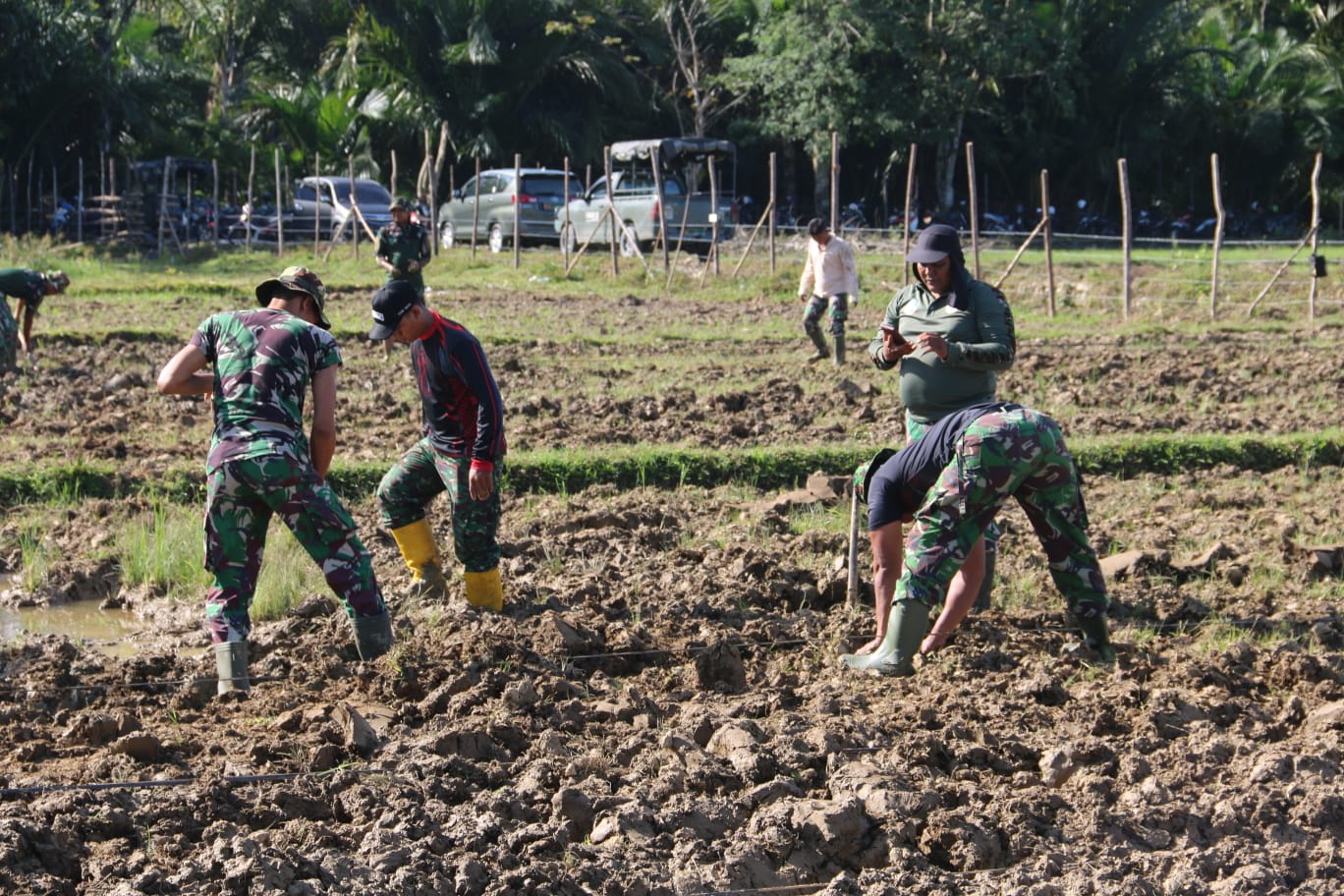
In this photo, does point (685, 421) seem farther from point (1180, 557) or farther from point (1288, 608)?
point (1288, 608)

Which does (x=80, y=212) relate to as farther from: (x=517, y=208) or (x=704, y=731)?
(x=704, y=731)

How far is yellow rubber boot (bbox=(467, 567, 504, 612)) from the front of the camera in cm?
661

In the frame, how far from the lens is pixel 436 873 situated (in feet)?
13.4

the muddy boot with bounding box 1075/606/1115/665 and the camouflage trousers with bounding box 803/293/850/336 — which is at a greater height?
the camouflage trousers with bounding box 803/293/850/336

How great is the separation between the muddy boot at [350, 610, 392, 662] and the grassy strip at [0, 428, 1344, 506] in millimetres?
3300

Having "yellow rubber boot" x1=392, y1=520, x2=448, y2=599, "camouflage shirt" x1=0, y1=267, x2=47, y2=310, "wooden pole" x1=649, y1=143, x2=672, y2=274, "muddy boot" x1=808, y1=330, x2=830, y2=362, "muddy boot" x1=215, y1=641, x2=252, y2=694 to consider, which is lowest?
"muddy boot" x1=215, y1=641, x2=252, y2=694

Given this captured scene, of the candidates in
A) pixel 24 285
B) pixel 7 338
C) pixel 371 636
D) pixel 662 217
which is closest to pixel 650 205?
pixel 662 217

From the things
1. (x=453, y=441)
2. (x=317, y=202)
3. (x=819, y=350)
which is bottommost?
(x=453, y=441)

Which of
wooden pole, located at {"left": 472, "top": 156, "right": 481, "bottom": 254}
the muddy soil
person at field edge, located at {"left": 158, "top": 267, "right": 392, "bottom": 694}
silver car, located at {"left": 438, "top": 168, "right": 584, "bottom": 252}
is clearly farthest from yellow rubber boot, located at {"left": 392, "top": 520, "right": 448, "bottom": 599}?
silver car, located at {"left": 438, "top": 168, "right": 584, "bottom": 252}

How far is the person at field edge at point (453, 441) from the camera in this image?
6227mm

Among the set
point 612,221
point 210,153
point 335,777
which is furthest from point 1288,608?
point 210,153

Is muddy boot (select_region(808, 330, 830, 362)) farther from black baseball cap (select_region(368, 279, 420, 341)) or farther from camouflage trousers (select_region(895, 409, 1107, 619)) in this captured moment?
camouflage trousers (select_region(895, 409, 1107, 619))

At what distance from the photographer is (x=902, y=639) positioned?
5.53 metres

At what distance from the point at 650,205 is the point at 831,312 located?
1139 centimetres
